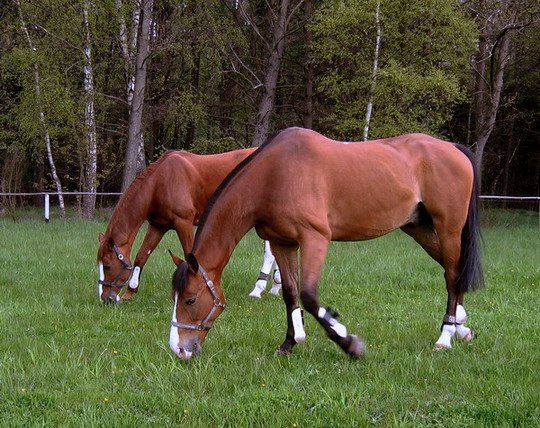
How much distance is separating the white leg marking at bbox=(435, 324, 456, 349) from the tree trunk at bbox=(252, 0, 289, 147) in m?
15.4

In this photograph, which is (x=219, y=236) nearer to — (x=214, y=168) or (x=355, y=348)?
(x=355, y=348)

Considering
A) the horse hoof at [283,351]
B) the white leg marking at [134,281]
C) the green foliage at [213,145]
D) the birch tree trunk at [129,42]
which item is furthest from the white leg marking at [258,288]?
the birch tree trunk at [129,42]

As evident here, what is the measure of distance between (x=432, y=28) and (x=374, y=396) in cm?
1734

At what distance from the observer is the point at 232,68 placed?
22.2 m

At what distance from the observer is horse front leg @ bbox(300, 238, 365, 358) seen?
4523 mm

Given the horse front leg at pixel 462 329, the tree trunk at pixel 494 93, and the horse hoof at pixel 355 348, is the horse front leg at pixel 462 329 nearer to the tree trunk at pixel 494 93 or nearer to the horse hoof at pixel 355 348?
the horse hoof at pixel 355 348

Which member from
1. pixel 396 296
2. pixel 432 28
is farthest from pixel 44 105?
pixel 396 296

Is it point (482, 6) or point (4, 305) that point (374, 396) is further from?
point (482, 6)

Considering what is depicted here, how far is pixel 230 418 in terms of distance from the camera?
11.3 ft

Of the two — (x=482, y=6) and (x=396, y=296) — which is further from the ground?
(x=482, y=6)

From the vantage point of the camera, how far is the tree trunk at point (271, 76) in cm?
2027

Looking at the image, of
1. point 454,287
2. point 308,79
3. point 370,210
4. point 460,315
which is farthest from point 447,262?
point 308,79

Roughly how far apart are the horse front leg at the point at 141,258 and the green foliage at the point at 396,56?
1211 centimetres

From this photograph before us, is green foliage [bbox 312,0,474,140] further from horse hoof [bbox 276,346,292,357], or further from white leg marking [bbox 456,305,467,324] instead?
horse hoof [bbox 276,346,292,357]
